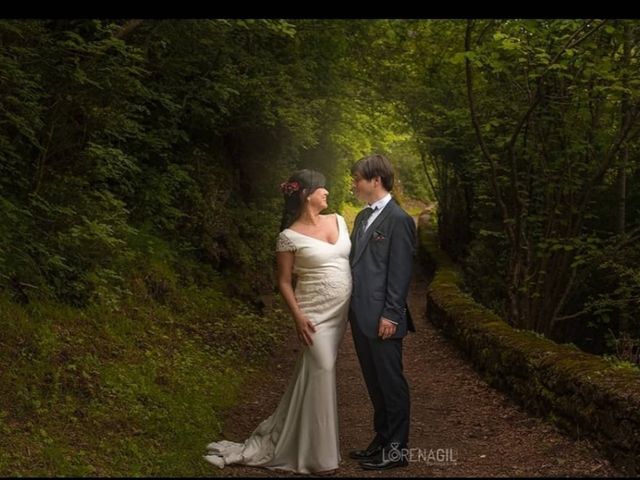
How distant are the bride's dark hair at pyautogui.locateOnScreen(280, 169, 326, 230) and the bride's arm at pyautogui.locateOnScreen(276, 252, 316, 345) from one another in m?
0.30

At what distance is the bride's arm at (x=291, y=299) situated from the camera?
16.3 feet

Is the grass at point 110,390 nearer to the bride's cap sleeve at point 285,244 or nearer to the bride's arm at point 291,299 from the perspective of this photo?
the bride's arm at point 291,299

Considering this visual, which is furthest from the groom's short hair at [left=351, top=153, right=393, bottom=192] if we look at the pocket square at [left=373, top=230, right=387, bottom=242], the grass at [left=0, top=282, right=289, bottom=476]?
the grass at [left=0, top=282, right=289, bottom=476]

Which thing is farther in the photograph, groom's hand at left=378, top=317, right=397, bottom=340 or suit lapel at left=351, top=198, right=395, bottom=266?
suit lapel at left=351, top=198, right=395, bottom=266

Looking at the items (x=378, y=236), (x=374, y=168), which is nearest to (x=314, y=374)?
(x=378, y=236)

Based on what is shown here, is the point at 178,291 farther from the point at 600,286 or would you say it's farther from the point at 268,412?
the point at 600,286

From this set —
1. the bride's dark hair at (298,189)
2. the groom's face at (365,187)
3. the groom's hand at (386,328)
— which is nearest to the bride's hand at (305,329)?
the groom's hand at (386,328)

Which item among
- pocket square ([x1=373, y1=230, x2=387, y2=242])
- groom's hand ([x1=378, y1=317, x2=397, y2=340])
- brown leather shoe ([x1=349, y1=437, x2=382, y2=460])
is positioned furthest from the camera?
brown leather shoe ([x1=349, y1=437, x2=382, y2=460])

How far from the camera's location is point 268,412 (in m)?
7.14

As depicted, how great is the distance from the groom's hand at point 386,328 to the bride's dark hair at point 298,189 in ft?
3.39

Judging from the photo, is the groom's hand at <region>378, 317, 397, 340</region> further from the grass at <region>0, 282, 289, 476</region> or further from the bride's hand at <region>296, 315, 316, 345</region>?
the grass at <region>0, 282, 289, 476</region>

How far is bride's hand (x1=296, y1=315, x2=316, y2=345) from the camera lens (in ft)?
16.3

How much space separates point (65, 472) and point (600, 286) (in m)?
10.1

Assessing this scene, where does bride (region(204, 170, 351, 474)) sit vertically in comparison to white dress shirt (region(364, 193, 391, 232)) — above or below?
below
